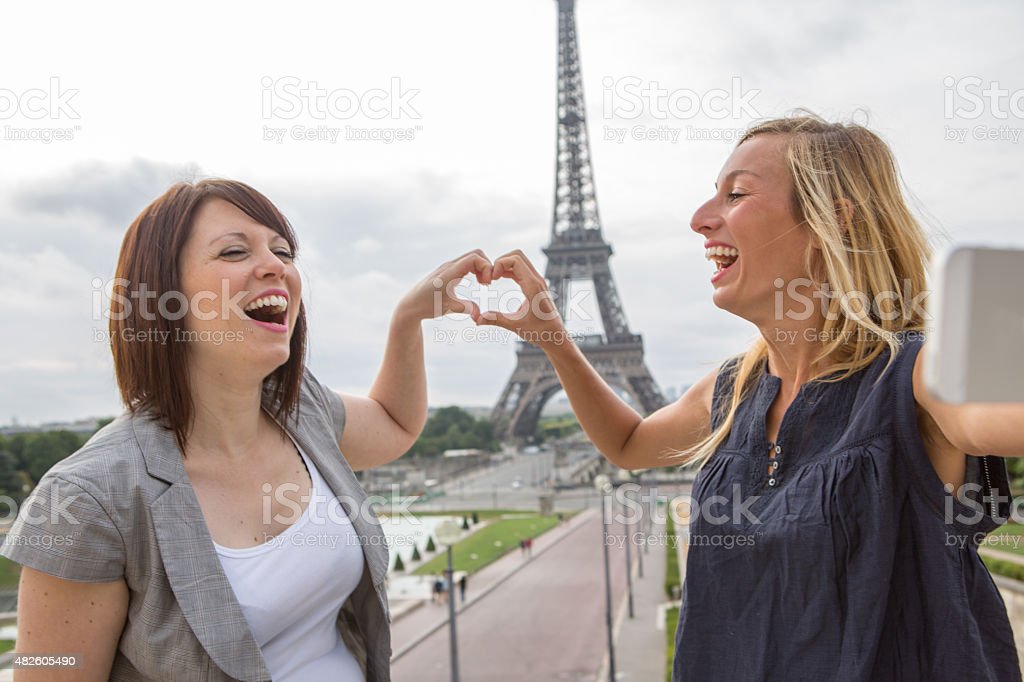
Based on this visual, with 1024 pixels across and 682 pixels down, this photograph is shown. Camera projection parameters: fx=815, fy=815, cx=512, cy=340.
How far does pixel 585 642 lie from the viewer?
1606cm

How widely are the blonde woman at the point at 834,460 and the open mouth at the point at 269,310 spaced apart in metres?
1.00

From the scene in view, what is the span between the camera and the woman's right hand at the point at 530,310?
2.28 m

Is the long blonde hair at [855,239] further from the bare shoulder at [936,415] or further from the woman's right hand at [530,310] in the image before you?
the woman's right hand at [530,310]

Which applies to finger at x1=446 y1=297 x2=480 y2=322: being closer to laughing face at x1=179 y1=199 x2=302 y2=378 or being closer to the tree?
laughing face at x1=179 y1=199 x2=302 y2=378

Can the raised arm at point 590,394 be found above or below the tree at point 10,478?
above

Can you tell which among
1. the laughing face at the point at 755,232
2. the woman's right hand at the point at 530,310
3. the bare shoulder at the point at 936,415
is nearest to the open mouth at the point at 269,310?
the woman's right hand at the point at 530,310

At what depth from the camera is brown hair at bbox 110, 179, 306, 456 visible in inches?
70.9

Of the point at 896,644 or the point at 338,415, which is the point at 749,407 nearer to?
→ the point at 896,644

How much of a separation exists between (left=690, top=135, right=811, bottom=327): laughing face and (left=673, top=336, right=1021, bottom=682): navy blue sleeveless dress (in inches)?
9.8

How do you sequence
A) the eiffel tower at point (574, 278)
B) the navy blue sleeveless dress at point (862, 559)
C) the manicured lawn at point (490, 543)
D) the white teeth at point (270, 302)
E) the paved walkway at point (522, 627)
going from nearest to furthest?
1. the navy blue sleeveless dress at point (862, 559)
2. the white teeth at point (270, 302)
3. the paved walkway at point (522, 627)
4. the manicured lawn at point (490, 543)
5. the eiffel tower at point (574, 278)

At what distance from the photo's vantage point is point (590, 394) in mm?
2279

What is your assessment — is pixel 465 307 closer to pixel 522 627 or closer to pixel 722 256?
pixel 722 256

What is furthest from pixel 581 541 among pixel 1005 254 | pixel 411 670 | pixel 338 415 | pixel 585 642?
pixel 1005 254

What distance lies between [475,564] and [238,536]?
2234 cm
